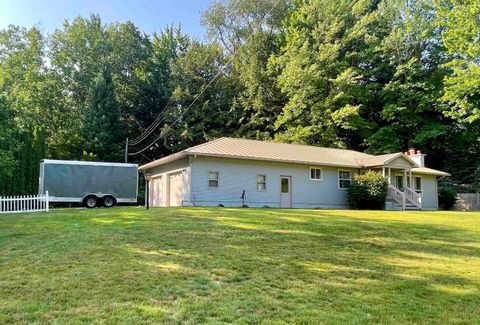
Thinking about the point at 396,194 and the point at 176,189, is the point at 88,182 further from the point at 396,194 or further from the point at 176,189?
the point at 396,194

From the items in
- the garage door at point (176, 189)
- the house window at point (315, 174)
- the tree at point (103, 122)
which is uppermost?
the tree at point (103, 122)

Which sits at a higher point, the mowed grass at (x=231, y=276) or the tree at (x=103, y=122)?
the tree at (x=103, y=122)

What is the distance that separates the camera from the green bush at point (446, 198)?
97.6ft

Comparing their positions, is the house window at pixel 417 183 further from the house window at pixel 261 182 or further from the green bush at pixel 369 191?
the house window at pixel 261 182

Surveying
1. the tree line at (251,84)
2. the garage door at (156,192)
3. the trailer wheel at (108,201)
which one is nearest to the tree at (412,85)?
the tree line at (251,84)

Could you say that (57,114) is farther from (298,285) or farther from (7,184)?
(298,285)

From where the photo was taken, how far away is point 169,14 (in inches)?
746

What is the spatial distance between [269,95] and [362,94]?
8.24 metres

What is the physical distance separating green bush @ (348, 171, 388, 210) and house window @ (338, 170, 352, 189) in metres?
0.97

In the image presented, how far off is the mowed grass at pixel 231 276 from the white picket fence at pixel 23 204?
641cm

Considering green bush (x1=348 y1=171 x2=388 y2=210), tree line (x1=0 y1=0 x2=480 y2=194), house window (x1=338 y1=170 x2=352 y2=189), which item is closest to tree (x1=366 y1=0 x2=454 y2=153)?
tree line (x1=0 y1=0 x2=480 y2=194)

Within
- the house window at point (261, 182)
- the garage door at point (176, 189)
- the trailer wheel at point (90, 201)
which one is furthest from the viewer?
the house window at point (261, 182)

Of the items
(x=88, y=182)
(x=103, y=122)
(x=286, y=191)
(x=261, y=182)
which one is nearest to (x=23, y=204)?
(x=88, y=182)

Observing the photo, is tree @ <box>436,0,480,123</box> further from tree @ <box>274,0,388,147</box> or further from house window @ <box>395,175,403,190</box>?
tree @ <box>274,0,388,147</box>
